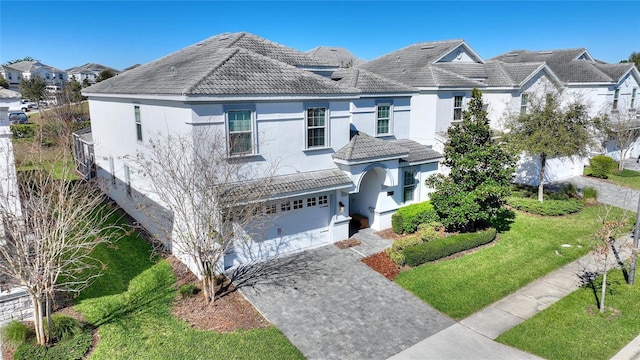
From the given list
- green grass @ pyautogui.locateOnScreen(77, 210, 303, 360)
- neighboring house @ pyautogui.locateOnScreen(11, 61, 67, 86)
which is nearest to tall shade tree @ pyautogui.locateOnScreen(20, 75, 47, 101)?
neighboring house @ pyautogui.locateOnScreen(11, 61, 67, 86)

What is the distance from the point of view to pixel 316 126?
56.9ft

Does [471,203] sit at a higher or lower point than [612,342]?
higher

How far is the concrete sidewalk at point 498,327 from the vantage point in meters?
11.2

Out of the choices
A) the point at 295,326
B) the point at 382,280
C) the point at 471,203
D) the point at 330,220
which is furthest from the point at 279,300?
the point at 471,203

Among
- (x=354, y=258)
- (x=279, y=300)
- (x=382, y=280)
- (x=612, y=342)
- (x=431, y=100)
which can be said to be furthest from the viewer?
(x=431, y=100)

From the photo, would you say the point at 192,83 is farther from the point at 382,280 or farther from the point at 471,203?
the point at 471,203

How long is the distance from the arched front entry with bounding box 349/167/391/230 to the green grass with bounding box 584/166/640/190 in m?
20.3

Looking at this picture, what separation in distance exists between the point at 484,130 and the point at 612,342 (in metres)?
9.46

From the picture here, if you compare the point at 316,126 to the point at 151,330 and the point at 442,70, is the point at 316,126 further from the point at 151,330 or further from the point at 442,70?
the point at 442,70

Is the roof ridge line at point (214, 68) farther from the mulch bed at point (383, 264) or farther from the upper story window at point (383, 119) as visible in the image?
the mulch bed at point (383, 264)

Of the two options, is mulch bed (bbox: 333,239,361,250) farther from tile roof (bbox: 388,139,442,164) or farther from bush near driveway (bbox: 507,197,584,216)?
bush near driveway (bbox: 507,197,584,216)

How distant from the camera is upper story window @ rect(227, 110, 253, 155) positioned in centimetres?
1508

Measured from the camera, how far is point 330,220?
60.2 feet

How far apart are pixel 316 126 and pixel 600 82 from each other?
2715 cm
